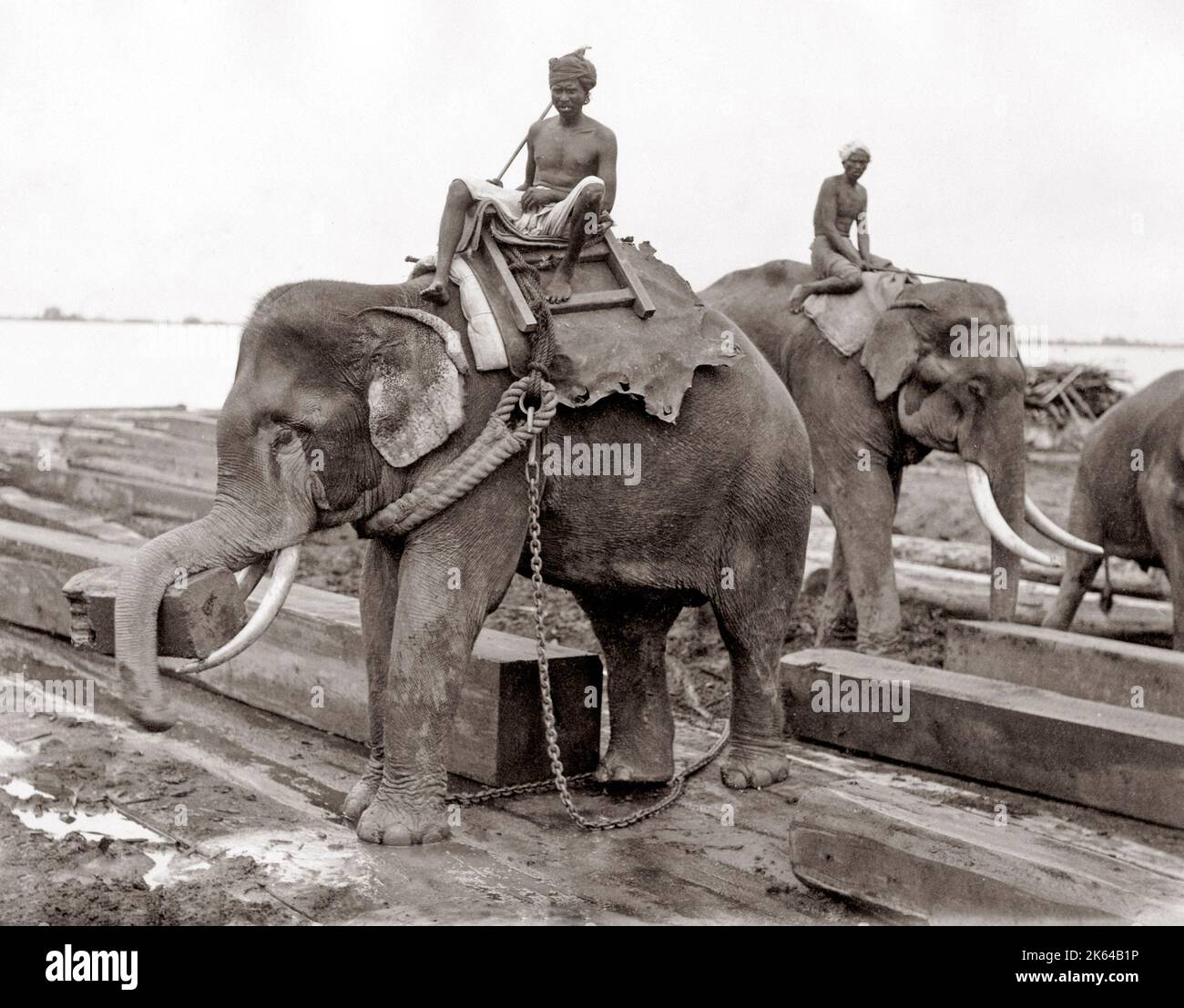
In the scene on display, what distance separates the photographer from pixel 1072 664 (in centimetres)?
707

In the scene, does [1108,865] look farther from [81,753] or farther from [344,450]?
[81,753]

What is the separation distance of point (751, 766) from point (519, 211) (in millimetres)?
2315

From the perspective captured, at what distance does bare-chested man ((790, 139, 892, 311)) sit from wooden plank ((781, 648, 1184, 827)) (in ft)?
9.33

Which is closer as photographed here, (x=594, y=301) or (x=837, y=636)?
(x=594, y=301)

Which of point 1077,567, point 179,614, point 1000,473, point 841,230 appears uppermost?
point 841,230

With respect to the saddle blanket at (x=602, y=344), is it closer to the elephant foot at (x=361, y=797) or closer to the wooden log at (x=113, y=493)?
the elephant foot at (x=361, y=797)

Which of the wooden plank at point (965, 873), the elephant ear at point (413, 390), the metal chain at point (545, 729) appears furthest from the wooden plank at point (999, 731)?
the elephant ear at point (413, 390)

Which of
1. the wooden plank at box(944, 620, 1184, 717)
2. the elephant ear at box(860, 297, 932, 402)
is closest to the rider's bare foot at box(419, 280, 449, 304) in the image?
the wooden plank at box(944, 620, 1184, 717)

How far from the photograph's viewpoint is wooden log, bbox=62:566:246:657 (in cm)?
525

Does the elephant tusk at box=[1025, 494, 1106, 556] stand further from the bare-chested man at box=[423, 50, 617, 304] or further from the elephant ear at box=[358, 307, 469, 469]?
the elephant ear at box=[358, 307, 469, 469]

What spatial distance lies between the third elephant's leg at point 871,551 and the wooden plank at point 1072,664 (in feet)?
3.82

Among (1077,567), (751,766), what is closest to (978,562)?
(1077,567)

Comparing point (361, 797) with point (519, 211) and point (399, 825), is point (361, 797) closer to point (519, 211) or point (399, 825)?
point (399, 825)

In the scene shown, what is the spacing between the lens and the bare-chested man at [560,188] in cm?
570
